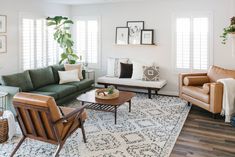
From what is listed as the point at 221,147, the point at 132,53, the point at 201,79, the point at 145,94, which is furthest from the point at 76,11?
the point at 221,147

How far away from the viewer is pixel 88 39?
7605 mm

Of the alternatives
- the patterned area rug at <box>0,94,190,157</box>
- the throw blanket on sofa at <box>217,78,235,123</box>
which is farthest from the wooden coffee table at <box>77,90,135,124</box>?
the throw blanket on sofa at <box>217,78,235,123</box>

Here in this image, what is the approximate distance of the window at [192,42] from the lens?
6.20 meters

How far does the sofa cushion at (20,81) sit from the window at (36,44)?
986 mm

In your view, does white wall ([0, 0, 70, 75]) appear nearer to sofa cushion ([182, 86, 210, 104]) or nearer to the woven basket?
the woven basket

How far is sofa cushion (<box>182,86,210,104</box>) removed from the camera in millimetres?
4918

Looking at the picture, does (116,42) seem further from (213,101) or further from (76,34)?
(213,101)

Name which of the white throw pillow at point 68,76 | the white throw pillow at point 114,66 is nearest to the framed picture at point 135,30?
the white throw pillow at point 114,66

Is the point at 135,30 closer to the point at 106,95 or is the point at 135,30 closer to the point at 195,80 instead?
the point at 195,80

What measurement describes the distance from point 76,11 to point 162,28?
9.19 feet

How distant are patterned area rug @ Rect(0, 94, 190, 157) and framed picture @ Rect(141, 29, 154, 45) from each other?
197 centimetres

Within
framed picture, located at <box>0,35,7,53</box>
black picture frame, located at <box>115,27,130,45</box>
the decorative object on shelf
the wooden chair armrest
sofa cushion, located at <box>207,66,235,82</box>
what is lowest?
the wooden chair armrest

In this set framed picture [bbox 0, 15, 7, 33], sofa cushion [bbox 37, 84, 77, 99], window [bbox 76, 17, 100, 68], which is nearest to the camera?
sofa cushion [bbox 37, 84, 77, 99]

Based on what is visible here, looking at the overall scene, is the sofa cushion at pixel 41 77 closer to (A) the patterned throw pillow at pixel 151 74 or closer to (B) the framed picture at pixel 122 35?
(B) the framed picture at pixel 122 35
